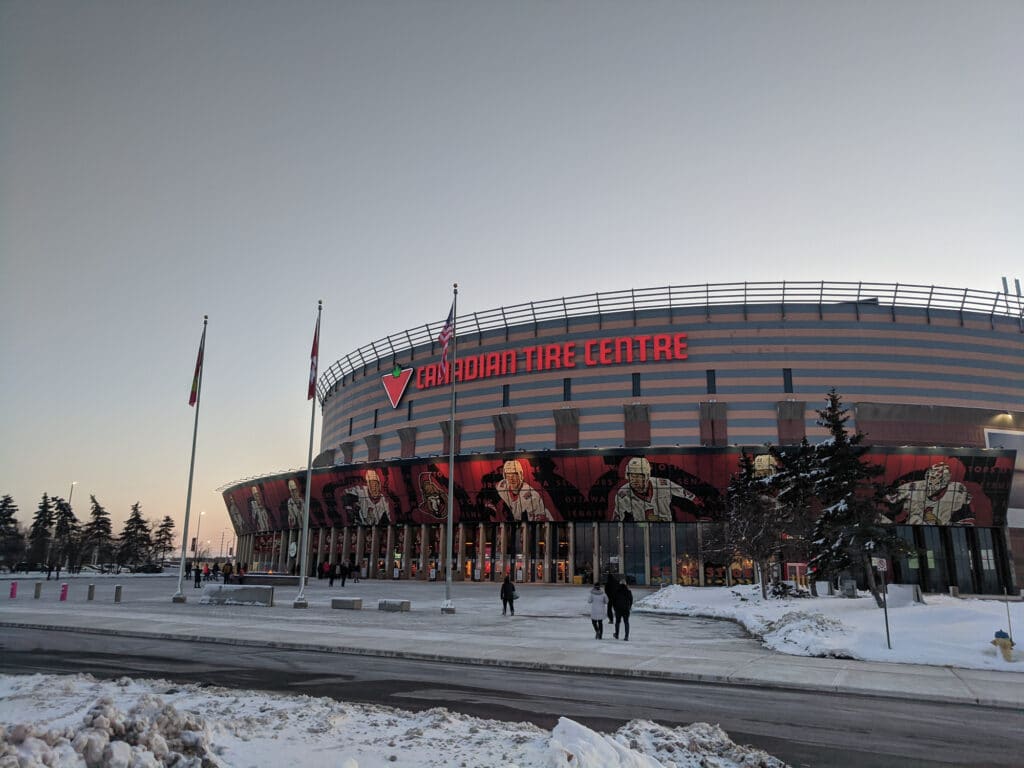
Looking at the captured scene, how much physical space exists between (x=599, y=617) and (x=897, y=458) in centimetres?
4494

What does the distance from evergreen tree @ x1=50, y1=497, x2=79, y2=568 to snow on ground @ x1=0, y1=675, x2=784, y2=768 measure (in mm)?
115724

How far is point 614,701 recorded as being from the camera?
11828mm

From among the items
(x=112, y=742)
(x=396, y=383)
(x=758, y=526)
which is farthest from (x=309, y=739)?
(x=396, y=383)

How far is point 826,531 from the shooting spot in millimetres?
33125

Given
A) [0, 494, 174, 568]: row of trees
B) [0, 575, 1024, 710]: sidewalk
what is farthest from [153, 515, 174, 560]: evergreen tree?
[0, 575, 1024, 710]: sidewalk

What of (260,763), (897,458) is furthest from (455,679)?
(897,458)

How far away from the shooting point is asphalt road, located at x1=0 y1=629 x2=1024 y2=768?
9.23 meters

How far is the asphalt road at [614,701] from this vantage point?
30.3 ft

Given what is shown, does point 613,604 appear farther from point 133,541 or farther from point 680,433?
point 133,541

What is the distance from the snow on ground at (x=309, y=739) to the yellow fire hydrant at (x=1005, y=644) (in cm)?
1216

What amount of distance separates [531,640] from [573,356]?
158 feet

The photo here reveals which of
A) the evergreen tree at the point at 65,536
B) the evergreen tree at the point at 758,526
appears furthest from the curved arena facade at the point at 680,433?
the evergreen tree at the point at 65,536

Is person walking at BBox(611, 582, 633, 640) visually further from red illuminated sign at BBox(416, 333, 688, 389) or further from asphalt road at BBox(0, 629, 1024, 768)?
red illuminated sign at BBox(416, 333, 688, 389)

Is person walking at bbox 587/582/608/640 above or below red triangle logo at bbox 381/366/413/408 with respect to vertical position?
below
